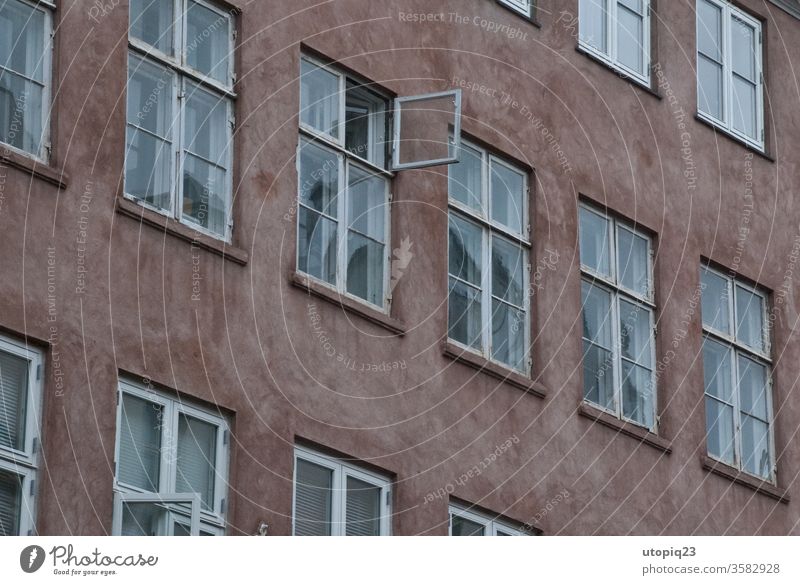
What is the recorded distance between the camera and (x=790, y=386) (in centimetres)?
3397

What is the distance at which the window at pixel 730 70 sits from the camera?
1330 inches

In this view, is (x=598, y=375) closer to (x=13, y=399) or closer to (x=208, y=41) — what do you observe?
(x=208, y=41)

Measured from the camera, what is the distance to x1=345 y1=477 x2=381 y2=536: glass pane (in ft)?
87.5

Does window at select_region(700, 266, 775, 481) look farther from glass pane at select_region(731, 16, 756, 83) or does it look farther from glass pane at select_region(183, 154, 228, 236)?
glass pane at select_region(183, 154, 228, 236)

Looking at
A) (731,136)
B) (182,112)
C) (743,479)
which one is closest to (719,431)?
(743,479)

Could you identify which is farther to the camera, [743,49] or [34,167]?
[743,49]

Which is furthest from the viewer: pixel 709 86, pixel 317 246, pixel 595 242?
pixel 709 86

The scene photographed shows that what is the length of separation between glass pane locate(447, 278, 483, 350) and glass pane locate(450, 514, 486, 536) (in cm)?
191

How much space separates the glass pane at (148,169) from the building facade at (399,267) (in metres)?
0.03

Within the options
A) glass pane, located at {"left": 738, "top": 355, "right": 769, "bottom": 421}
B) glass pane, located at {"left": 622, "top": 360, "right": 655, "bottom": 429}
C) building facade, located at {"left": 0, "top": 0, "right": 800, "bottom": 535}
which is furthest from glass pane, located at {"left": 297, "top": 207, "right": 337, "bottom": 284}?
glass pane, located at {"left": 738, "top": 355, "right": 769, "bottom": 421}

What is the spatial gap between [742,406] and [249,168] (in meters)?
9.30

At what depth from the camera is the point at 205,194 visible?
1017 inches

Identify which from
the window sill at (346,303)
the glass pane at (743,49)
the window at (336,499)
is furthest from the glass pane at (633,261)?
the window at (336,499)

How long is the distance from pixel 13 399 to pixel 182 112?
3.78 meters
